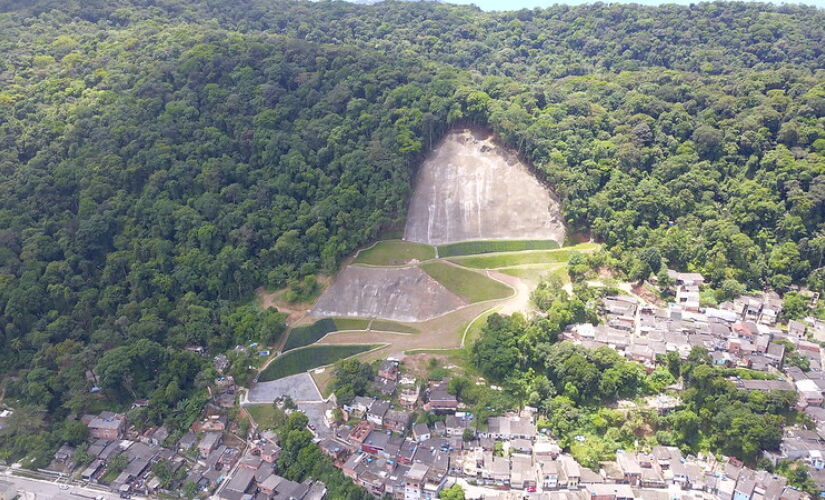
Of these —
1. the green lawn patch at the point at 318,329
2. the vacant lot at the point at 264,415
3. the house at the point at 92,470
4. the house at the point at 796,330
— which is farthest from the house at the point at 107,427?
the house at the point at 796,330

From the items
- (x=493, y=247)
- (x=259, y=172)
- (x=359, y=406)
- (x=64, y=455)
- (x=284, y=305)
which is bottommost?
(x=64, y=455)

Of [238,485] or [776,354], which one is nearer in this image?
[238,485]

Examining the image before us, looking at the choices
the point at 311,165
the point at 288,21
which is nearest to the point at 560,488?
the point at 311,165

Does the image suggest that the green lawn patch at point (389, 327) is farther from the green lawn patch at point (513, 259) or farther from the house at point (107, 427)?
the house at point (107, 427)

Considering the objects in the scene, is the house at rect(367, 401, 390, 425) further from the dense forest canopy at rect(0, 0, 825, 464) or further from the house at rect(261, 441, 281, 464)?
the dense forest canopy at rect(0, 0, 825, 464)

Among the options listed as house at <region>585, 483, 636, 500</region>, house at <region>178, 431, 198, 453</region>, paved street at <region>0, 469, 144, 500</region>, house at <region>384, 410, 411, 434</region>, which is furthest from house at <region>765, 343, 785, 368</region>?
paved street at <region>0, 469, 144, 500</region>

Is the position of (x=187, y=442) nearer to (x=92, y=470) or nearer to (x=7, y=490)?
(x=92, y=470)

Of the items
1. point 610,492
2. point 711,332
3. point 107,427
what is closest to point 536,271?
point 711,332
